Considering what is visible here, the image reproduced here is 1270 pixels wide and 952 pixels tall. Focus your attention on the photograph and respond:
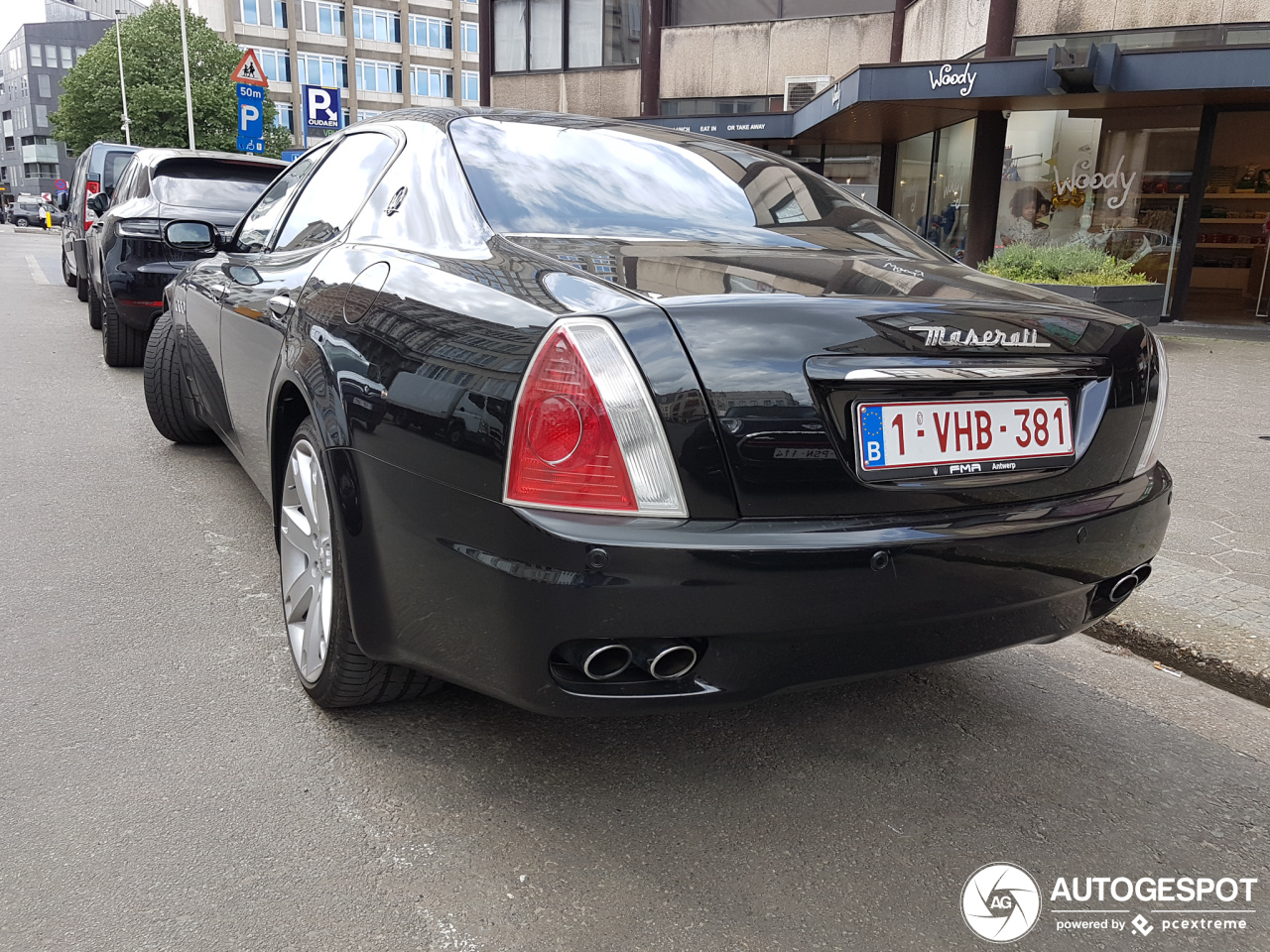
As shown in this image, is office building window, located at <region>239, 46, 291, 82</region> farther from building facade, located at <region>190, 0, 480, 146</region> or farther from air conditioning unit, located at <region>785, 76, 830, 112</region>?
air conditioning unit, located at <region>785, 76, 830, 112</region>

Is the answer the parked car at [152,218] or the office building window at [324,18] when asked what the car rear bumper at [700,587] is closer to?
the parked car at [152,218]

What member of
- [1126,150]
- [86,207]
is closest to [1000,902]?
[86,207]

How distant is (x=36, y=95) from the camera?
9506 cm

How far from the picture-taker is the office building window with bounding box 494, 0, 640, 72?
22.8 metres

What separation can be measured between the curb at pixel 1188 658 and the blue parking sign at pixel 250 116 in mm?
17090

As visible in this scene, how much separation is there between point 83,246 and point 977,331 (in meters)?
11.5

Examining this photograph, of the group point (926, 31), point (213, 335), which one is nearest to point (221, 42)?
point (926, 31)

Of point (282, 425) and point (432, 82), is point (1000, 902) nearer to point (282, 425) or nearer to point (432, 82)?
point (282, 425)

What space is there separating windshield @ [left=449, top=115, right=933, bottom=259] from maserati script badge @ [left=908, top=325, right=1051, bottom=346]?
0.72m

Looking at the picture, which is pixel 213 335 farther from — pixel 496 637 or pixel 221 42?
pixel 221 42

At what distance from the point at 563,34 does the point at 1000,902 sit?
2455 centimetres

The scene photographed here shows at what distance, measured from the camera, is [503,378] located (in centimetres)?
184

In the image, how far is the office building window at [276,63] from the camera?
193ft

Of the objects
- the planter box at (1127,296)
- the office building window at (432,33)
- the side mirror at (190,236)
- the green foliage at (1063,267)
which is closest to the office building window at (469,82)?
the office building window at (432,33)
